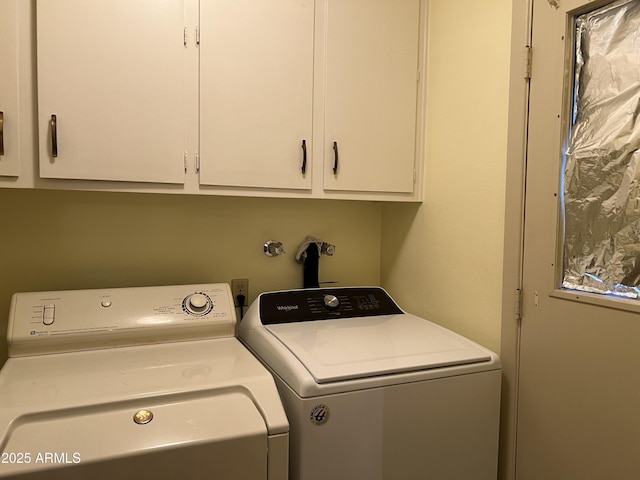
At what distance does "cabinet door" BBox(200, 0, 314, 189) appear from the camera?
1.52 metres

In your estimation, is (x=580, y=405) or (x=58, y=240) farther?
(x=58, y=240)

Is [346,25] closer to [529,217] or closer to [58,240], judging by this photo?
[529,217]

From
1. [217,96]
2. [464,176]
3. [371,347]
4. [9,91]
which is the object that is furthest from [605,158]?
[9,91]

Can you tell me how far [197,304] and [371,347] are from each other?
651 mm

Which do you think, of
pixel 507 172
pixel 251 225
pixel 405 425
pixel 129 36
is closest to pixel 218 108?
pixel 129 36

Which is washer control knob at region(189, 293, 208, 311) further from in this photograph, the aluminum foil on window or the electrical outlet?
the aluminum foil on window

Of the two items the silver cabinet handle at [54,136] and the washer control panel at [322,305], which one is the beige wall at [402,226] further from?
the silver cabinet handle at [54,136]

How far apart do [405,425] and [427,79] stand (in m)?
1.33

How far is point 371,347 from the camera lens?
1413mm

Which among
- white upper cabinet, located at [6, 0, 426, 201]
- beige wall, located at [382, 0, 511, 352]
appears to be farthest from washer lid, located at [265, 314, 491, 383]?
white upper cabinet, located at [6, 0, 426, 201]

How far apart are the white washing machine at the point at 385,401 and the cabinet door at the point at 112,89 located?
2.36ft

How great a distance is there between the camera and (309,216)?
6.83ft

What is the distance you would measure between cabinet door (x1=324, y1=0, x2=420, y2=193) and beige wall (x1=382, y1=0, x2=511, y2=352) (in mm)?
100

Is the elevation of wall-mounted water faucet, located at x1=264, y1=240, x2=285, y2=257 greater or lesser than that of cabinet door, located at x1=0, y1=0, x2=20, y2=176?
lesser
